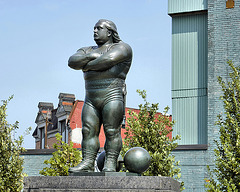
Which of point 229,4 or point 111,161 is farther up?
point 229,4

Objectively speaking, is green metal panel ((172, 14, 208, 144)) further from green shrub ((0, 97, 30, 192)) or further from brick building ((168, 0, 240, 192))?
green shrub ((0, 97, 30, 192))

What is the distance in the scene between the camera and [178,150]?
21719 millimetres

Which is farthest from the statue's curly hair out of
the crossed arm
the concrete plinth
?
the concrete plinth

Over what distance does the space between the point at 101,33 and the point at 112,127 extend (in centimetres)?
157

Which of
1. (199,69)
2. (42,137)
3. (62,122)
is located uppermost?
(199,69)

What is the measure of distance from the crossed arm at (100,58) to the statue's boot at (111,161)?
1362mm

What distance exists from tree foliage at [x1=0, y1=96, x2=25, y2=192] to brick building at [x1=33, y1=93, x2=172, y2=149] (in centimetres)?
1581

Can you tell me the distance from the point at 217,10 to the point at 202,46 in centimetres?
184

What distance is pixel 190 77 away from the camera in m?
24.1

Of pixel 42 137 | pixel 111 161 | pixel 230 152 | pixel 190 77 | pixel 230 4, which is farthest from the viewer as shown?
pixel 42 137

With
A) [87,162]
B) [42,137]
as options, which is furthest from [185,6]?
[42,137]

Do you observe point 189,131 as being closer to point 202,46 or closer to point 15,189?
point 202,46

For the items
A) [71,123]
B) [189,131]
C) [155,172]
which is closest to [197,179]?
[189,131]

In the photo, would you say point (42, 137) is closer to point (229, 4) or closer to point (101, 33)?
point (229, 4)
